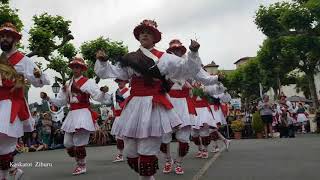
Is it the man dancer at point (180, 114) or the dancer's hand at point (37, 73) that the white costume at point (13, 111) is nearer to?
the dancer's hand at point (37, 73)

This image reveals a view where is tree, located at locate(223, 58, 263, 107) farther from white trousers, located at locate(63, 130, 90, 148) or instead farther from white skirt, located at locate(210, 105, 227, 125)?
white trousers, located at locate(63, 130, 90, 148)

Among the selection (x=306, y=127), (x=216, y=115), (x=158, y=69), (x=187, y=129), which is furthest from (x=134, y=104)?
(x=306, y=127)

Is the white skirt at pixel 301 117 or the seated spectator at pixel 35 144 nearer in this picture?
the seated spectator at pixel 35 144

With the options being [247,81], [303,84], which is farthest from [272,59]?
[303,84]

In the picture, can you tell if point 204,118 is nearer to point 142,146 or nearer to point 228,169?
point 228,169

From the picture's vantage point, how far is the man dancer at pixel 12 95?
7.09 m

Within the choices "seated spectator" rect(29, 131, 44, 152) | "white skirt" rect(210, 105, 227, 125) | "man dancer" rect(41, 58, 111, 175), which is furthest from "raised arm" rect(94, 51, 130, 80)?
"seated spectator" rect(29, 131, 44, 152)

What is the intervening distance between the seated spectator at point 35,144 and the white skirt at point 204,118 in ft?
31.3

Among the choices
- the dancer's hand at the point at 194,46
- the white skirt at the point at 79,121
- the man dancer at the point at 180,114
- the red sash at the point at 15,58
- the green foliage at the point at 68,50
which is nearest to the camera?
the dancer's hand at the point at 194,46

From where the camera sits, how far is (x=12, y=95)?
7.31m

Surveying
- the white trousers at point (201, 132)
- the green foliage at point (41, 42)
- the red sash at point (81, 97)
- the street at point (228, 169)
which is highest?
the green foliage at point (41, 42)

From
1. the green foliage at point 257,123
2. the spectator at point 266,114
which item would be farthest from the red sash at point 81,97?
the green foliage at point 257,123

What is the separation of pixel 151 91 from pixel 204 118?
242 inches

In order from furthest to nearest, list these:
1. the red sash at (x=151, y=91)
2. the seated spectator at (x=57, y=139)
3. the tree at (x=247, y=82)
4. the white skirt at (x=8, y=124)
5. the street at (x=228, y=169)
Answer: the tree at (x=247, y=82) → the seated spectator at (x=57, y=139) → the street at (x=228, y=169) → the white skirt at (x=8, y=124) → the red sash at (x=151, y=91)
